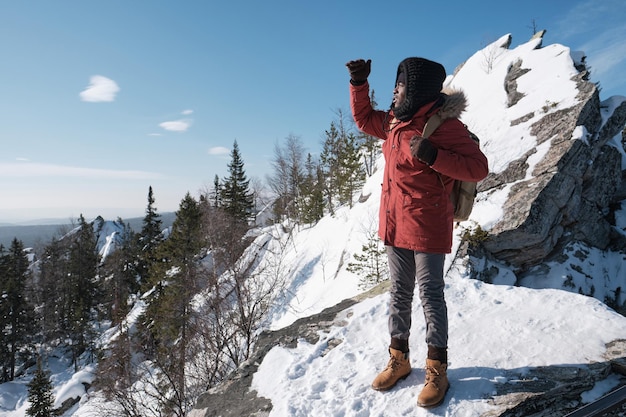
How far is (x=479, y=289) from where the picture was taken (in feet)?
13.6

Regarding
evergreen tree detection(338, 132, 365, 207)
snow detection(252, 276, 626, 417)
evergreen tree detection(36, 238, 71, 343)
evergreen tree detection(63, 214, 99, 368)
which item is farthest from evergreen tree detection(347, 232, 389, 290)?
evergreen tree detection(36, 238, 71, 343)

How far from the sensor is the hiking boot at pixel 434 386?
2332mm

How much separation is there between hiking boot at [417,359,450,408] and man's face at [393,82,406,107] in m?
2.02

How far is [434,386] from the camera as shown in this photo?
7.83 feet

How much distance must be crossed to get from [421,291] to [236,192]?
3533 centimetres

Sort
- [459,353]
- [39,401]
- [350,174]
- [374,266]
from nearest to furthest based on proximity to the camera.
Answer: [459,353] < [374,266] < [39,401] < [350,174]

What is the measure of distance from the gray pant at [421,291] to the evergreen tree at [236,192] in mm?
32378

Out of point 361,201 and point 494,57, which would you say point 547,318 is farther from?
point 494,57

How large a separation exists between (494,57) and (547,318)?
80.8 ft

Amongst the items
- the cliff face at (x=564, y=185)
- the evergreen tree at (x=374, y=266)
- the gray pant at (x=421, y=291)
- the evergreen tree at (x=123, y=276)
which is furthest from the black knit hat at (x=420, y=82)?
the evergreen tree at (x=123, y=276)

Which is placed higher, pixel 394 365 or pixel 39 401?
pixel 394 365

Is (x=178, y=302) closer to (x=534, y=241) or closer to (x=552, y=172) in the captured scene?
(x=534, y=241)

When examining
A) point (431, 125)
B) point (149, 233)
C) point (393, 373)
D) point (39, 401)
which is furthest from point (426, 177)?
point (149, 233)

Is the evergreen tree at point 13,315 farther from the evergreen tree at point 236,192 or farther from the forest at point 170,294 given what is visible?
the evergreen tree at point 236,192
